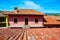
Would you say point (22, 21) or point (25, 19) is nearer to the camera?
point (22, 21)

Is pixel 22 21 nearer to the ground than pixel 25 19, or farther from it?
nearer to the ground

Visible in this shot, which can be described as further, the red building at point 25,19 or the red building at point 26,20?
the red building at point 25,19

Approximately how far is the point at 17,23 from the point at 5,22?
9.03 ft

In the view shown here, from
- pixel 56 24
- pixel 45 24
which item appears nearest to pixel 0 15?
pixel 45 24

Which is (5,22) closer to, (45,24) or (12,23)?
(12,23)

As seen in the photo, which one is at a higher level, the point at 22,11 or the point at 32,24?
the point at 22,11

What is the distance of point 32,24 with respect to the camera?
3544 centimetres

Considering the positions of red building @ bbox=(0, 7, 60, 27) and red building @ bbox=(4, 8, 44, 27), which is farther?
red building @ bbox=(4, 8, 44, 27)

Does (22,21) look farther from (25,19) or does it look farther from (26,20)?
(26,20)

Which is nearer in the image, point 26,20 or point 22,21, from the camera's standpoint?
point 22,21

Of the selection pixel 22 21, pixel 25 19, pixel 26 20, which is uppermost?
pixel 25 19

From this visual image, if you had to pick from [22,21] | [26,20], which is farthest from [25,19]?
[22,21]

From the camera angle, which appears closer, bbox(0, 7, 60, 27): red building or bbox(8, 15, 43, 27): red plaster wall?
bbox(0, 7, 60, 27): red building

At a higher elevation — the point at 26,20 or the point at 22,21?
the point at 26,20
